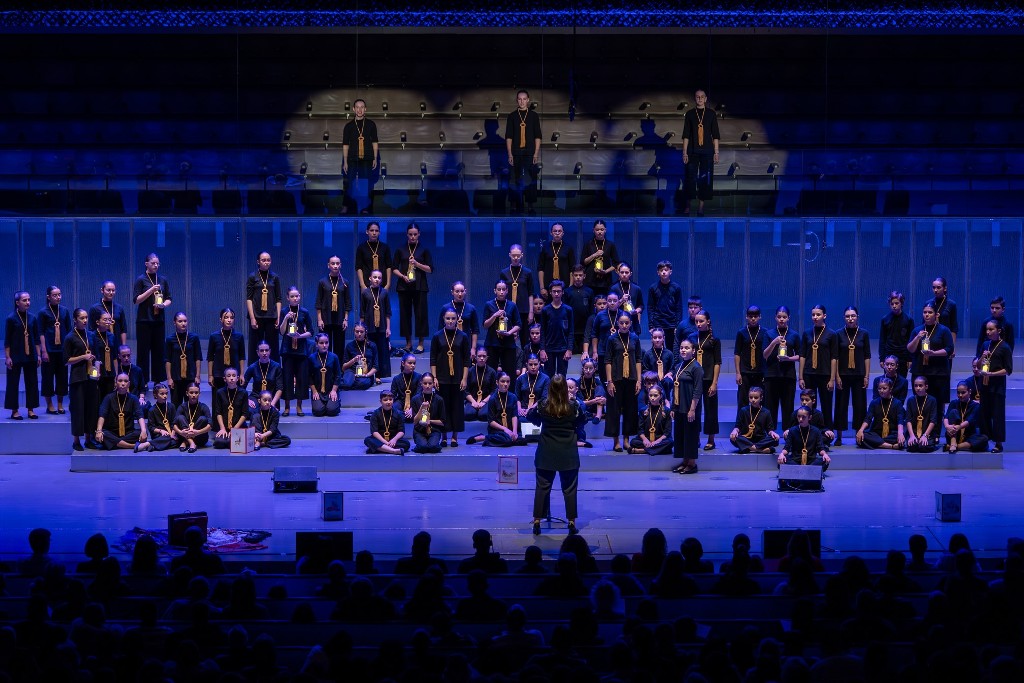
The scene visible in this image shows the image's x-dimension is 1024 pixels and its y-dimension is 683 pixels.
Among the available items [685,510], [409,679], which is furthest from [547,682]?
[685,510]

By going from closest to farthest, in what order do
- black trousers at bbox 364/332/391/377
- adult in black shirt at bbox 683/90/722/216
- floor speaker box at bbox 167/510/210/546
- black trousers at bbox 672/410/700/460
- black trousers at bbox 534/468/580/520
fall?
floor speaker box at bbox 167/510/210/546
black trousers at bbox 534/468/580/520
black trousers at bbox 672/410/700/460
black trousers at bbox 364/332/391/377
adult in black shirt at bbox 683/90/722/216

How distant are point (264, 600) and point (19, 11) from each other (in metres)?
17.3

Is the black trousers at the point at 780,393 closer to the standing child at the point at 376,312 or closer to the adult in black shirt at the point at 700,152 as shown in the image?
the adult in black shirt at the point at 700,152

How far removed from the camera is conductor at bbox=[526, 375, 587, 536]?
12633mm

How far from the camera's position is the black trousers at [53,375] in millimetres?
17688

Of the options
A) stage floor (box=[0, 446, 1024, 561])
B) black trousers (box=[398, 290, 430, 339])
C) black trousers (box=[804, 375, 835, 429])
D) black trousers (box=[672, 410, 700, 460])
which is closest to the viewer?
stage floor (box=[0, 446, 1024, 561])

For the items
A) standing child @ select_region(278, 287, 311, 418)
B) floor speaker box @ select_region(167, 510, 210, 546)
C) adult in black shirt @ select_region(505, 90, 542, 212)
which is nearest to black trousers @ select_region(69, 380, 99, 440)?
standing child @ select_region(278, 287, 311, 418)

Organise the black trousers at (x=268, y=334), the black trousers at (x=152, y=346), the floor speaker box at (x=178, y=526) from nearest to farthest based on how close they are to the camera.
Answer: the floor speaker box at (x=178, y=526), the black trousers at (x=152, y=346), the black trousers at (x=268, y=334)

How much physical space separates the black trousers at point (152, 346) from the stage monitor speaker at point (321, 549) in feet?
28.4

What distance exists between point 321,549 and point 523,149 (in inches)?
447

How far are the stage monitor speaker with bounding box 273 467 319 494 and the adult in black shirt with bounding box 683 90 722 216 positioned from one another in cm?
785

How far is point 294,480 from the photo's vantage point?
1496 cm

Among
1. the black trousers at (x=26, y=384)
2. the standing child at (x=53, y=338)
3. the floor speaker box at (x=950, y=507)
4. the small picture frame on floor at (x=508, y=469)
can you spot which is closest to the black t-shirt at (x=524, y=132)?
the standing child at (x=53, y=338)

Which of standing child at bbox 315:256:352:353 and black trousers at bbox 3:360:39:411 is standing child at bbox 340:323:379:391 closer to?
standing child at bbox 315:256:352:353
